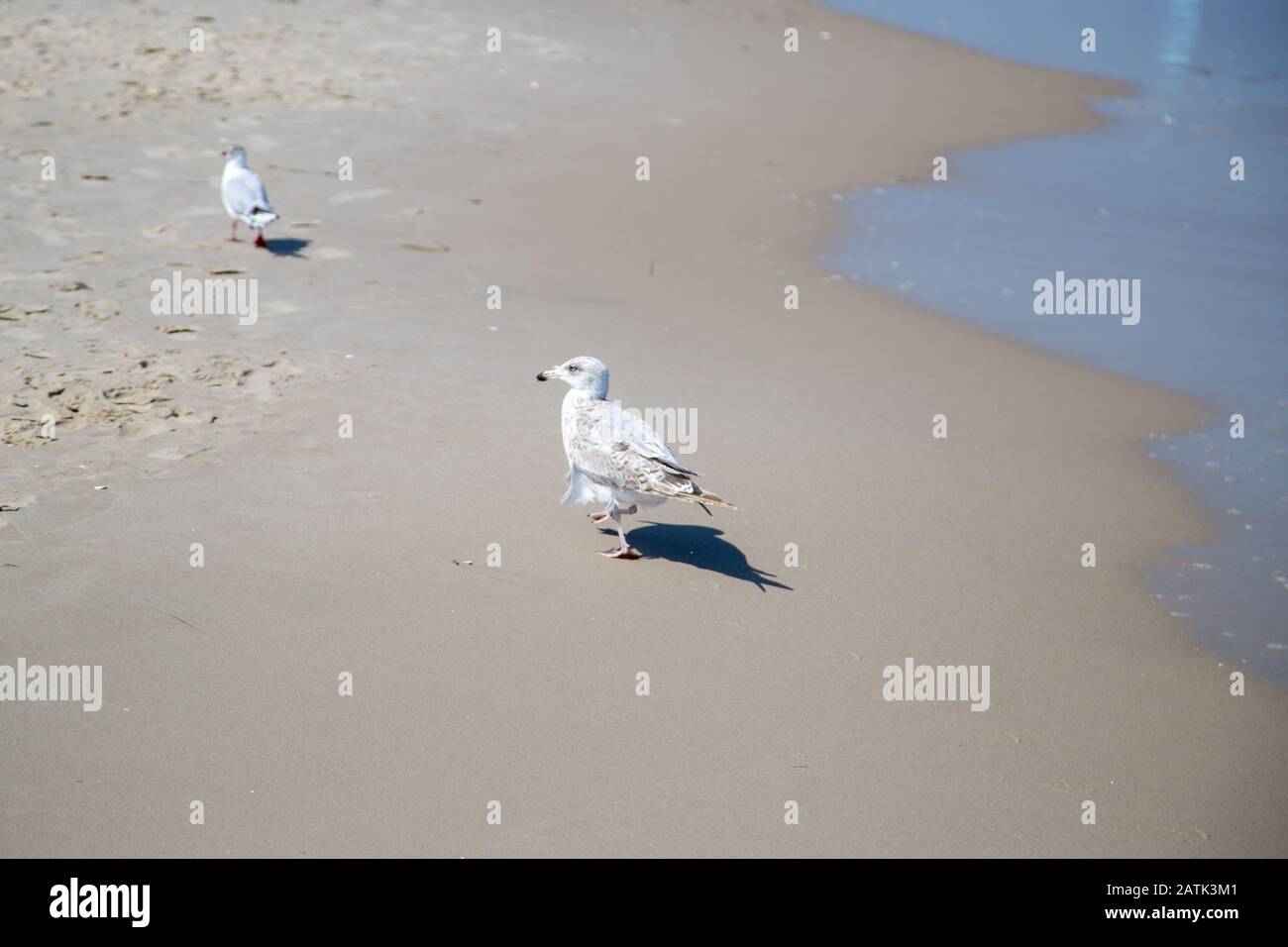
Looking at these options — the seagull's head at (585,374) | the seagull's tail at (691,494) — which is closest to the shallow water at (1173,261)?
the seagull's tail at (691,494)

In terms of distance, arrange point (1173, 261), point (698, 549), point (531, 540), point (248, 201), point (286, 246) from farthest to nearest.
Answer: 1. point (1173, 261)
2. point (286, 246)
3. point (248, 201)
4. point (698, 549)
5. point (531, 540)

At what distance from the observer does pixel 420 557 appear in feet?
21.1

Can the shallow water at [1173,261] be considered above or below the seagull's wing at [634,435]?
above

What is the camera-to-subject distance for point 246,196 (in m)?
10.2

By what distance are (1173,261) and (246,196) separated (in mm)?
8981

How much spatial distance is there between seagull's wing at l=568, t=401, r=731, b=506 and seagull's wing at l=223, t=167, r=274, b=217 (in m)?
4.80

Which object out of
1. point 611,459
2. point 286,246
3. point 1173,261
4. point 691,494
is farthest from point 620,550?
point 1173,261

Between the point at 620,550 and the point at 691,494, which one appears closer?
the point at 691,494

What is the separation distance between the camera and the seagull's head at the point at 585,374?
280 inches

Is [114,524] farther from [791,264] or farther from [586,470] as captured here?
[791,264]

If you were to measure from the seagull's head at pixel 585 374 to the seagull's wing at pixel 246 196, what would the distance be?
436 cm

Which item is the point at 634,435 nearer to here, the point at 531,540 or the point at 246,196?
the point at 531,540

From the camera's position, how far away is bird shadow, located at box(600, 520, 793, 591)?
21.9 ft

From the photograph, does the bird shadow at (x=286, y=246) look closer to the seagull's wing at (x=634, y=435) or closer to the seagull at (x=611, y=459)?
the seagull at (x=611, y=459)
